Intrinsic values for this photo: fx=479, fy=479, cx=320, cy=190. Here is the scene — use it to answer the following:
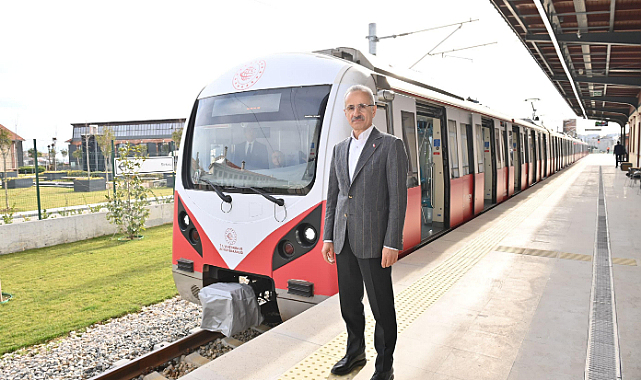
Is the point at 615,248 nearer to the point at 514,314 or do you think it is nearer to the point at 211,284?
the point at 514,314

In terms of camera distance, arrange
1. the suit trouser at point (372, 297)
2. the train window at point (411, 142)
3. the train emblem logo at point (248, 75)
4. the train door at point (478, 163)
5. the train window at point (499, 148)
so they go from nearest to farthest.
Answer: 1. the suit trouser at point (372, 297)
2. the train emblem logo at point (248, 75)
3. the train window at point (411, 142)
4. the train door at point (478, 163)
5. the train window at point (499, 148)

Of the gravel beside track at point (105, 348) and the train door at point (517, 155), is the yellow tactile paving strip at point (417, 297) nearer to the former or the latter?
the gravel beside track at point (105, 348)

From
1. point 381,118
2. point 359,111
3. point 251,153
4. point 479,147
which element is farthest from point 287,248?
point 479,147

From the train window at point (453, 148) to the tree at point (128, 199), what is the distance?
281 inches

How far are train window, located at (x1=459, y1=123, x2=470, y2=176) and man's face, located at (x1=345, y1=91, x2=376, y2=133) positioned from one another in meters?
5.99

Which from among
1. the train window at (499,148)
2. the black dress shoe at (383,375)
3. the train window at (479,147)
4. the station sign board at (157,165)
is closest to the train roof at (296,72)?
the black dress shoe at (383,375)

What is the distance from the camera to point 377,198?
112 inches

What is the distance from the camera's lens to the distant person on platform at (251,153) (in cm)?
481

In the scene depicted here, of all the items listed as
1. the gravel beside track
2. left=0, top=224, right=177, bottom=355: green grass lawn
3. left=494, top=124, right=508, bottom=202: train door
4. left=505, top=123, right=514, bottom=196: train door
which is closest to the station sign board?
left=0, top=224, right=177, bottom=355: green grass lawn

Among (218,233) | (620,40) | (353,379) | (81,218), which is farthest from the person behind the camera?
(620,40)

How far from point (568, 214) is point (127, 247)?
31.7 ft

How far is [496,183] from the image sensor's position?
11.6 metres

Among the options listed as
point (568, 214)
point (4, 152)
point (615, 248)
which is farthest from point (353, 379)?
point (4, 152)

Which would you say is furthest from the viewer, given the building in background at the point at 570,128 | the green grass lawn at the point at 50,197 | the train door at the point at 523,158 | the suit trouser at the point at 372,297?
the building in background at the point at 570,128
